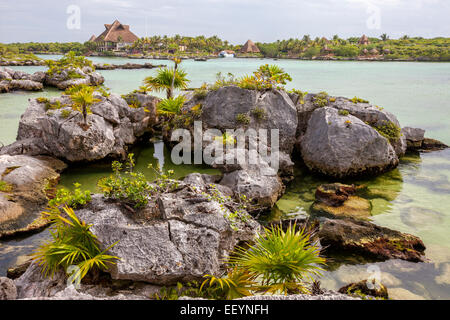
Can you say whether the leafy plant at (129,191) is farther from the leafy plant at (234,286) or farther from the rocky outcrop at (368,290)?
the rocky outcrop at (368,290)

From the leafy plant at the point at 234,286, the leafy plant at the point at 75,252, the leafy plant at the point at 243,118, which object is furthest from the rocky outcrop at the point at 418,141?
the leafy plant at the point at 75,252

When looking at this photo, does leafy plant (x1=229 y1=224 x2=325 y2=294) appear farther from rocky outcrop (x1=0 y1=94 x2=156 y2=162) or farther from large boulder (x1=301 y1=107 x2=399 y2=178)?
rocky outcrop (x1=0 y1=94 x2=156 y2=162)

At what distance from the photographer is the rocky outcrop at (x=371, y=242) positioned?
7.59m

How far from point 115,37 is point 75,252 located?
136533 mm

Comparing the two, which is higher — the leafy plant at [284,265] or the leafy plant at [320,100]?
the leafy plant at [320,100]

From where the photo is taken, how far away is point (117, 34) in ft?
407

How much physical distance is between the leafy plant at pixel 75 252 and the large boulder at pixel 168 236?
0.60 ft

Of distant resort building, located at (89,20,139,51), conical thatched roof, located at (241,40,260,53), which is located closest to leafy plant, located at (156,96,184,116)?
distant resort building, located at (89,20,139,51)

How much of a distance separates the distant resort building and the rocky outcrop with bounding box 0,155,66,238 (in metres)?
123

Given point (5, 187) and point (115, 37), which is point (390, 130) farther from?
point (115, 37)

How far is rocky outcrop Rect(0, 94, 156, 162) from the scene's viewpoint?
41.5ft

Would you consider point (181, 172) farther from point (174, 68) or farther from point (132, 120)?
point (174, 68)
